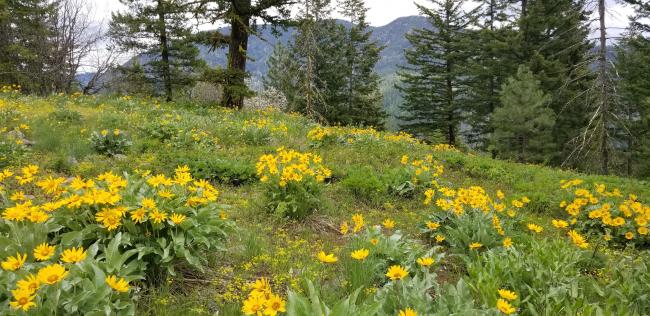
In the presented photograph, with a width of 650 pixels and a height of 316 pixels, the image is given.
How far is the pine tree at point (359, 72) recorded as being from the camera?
98.3ft

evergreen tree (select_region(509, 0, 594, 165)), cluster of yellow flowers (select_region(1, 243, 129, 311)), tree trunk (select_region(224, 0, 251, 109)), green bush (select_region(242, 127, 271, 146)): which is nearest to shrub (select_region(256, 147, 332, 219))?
cluster of yellow flowers (select_region(1, 243, 129, 311))

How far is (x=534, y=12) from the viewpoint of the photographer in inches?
859

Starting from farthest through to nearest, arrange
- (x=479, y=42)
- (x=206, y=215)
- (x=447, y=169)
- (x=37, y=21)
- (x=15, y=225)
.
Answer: (x=479, y=42) < (x=37, y=21) < (x=447, y=169) < (x=206, y=215) < (x=15, y=225)

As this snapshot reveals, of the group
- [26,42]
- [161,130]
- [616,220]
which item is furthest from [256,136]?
[26,42]

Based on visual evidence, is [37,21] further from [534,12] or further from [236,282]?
[534,12]

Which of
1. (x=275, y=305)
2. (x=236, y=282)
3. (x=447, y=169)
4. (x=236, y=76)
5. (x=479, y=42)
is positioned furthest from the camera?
(x=479, y=42)

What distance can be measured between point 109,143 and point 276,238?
14.4ft

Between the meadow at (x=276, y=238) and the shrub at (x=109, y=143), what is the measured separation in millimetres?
26

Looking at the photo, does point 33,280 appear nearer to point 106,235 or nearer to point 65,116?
point 106,235

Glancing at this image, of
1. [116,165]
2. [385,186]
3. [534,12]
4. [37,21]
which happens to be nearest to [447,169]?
[385,186]

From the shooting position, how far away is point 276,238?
13.9 ft

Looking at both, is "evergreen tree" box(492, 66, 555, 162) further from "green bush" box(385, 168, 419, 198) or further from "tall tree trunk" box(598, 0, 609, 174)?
"green bush" box(385, 168, 419, 198)

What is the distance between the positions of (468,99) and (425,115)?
3.15 meters

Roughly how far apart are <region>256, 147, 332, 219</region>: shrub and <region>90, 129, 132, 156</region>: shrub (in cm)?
336
